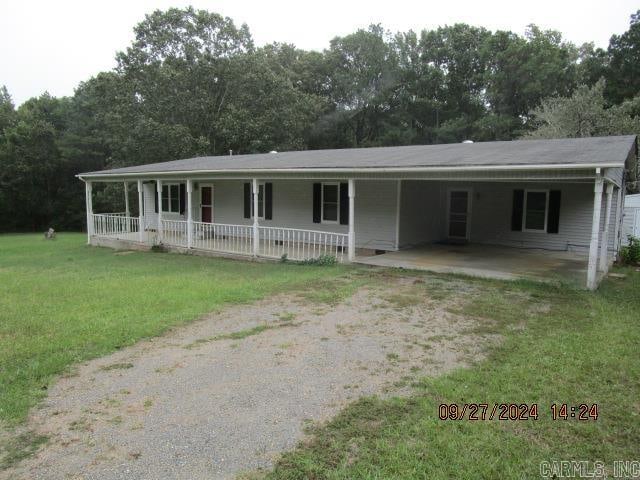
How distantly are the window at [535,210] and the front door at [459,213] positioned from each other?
1.74 m

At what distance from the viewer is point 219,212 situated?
54.6 ft

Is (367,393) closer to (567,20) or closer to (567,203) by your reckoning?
(567,203)

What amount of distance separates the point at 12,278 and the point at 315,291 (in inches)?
300

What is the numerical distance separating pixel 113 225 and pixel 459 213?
1356 cm

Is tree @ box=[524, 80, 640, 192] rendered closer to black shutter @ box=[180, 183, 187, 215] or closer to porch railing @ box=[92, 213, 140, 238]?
black shutter @ box=[180, 183, 187, 215]

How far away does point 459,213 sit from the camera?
14.6m

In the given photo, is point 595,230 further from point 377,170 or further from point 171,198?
point 171,198

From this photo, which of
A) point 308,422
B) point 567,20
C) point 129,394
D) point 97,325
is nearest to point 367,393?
point 308,422

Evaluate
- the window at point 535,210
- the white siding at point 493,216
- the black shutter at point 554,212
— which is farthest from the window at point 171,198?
the black shutter at point 554,212

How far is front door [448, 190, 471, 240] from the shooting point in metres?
14.3

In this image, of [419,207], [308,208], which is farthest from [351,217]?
[308,208]

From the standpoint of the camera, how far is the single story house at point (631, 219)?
1424 cm

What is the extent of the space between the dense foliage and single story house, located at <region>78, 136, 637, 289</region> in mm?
8541

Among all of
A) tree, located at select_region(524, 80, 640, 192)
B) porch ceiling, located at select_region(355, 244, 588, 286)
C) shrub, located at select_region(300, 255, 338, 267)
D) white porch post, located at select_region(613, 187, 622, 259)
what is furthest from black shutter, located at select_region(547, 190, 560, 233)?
tree, located at select_region(524, 80, 640, 192)
